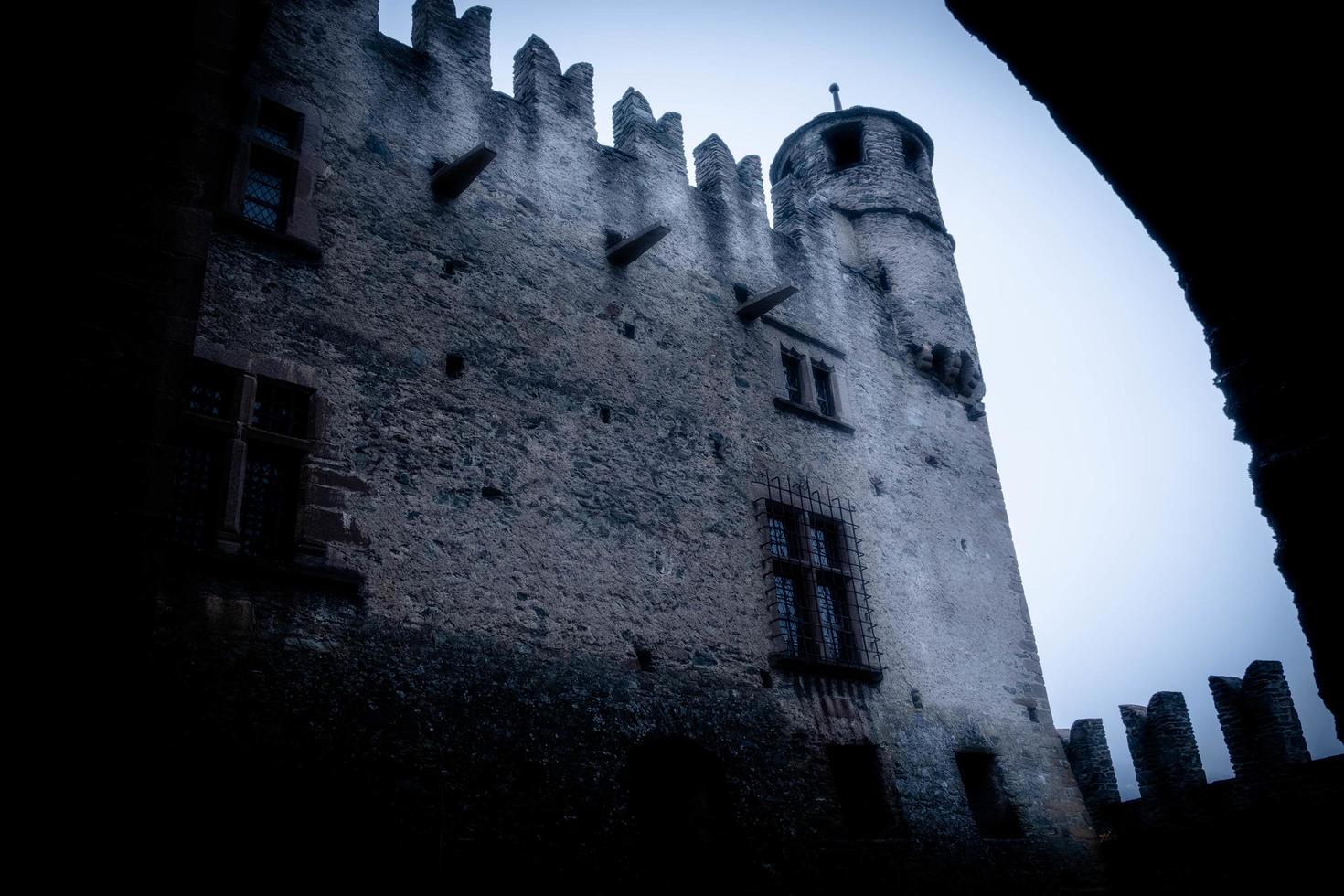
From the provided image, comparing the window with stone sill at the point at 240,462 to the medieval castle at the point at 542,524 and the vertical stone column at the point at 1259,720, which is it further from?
the vertical stone column at the point at 1259,720

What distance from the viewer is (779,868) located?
742 centimetres

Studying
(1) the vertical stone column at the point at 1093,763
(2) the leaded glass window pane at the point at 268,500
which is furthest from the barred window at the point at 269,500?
(1) the vertical stone column at the point at 1093,763

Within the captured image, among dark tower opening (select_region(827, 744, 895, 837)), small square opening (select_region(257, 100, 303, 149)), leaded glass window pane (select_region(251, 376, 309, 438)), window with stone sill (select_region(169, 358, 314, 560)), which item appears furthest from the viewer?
dark tower opening (select_region(827, 744, 895, 837))

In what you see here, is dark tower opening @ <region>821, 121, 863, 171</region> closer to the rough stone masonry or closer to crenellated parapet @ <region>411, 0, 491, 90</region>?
the rough stone masonry

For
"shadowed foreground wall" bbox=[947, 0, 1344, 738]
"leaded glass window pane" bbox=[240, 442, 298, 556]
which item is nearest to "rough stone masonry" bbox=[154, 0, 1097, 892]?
"leaded glass window pane" bbox=[240, 442, 298, 556]

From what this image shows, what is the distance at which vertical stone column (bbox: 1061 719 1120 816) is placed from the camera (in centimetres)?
Result: 1281

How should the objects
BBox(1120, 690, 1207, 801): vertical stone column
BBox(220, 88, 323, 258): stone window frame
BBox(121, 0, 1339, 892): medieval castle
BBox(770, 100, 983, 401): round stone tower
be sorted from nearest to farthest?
BBox(121, 0, 1339, 892): medieval castle, BBox(220, 88, 323, 258): stone window frame, BBox(1120, 690, 1207, 801): vertical stone column, BBox(770, 100, 983, 401): round stone tower

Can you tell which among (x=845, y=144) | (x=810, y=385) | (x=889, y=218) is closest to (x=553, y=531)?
(x=810, y=385)

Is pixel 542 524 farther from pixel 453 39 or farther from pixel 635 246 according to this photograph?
pixel 453 39

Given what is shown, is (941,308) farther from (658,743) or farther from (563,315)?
(658,743)

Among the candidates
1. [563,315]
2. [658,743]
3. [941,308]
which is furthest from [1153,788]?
[563,315]

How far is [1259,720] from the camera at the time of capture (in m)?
11.9

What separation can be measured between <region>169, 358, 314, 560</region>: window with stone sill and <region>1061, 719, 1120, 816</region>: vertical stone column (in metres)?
11.2

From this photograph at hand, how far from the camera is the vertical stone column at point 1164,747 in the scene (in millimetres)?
12078
